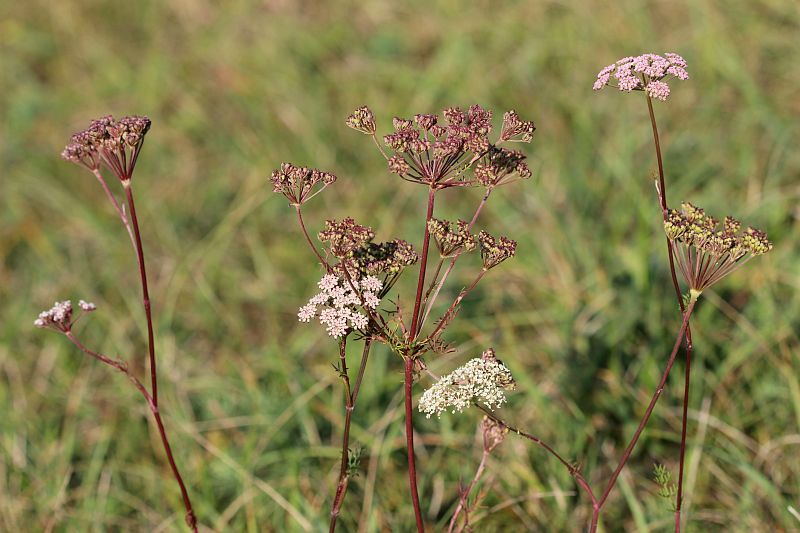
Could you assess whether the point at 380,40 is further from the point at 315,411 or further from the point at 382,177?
the point at 315,411

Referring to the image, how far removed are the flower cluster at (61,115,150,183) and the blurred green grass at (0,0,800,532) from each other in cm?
110

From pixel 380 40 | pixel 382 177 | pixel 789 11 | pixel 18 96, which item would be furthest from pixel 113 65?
pixel 789 11

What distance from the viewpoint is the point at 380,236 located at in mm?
6188

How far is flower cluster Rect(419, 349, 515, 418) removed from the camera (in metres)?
2.53

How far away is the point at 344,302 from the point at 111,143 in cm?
85

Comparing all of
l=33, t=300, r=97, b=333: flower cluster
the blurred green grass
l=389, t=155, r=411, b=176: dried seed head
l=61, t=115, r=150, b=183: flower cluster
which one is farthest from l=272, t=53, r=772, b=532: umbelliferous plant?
l=33, t=300, r=97, b=333: flower cluster

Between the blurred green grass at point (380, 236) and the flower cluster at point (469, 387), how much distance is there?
0.26 m

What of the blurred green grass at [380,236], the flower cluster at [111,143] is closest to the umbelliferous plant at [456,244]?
the blurred green grass at [380,236]

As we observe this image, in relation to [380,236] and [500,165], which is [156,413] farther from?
[380,236]

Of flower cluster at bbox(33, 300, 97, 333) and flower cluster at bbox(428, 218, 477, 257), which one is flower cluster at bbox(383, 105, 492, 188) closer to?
flower cluster at bbox(428, 218, 477, 257)

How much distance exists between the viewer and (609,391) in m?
4.72

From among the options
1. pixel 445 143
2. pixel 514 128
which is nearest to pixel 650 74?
pixel 514 128

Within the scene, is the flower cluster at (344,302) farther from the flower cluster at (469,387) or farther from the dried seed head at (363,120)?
the dried seed head at (363,120)

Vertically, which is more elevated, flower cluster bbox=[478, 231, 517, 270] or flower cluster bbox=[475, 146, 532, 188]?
flower cluster bbox=[475, 146, 532, 188]
